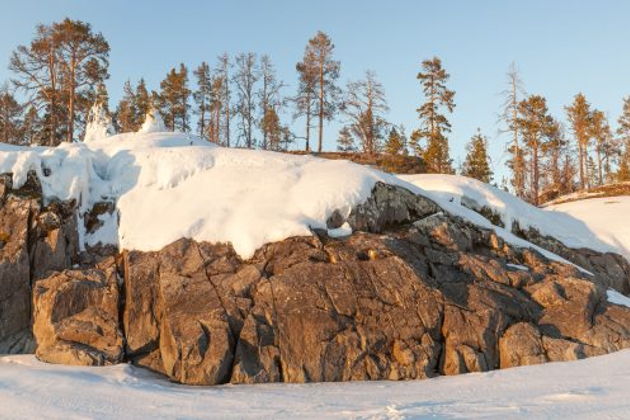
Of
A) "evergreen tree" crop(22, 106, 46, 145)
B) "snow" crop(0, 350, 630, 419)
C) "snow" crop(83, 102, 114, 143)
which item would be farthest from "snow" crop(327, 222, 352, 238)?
"evergreen tree" crop(22, 106, 46, 145)

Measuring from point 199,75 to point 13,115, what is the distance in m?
16.7

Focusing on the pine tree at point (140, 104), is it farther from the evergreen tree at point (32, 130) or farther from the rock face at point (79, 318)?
the rock face at point (79, 318)

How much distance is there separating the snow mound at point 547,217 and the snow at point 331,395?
9.43 m

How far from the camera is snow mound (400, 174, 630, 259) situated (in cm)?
1850

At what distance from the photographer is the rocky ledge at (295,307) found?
9.77 meters

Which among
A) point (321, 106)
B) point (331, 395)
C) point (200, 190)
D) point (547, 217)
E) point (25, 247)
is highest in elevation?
point (321, 106)

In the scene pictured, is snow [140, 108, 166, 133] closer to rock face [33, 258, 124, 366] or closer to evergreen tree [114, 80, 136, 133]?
rock face [33, 258, 124, 366]

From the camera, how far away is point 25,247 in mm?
11766

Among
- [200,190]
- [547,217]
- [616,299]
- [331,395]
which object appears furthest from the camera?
[547,217]

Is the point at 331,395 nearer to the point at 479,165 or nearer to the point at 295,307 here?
the point at 295,307

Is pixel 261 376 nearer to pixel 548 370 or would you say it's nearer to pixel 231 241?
pixel 231 241

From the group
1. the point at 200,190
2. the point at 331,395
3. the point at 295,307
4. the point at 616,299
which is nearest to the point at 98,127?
the point at 200,190

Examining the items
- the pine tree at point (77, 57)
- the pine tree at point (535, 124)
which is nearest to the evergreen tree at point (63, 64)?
the pine tree at point (77, 57)

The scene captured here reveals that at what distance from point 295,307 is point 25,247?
7.11 meters
